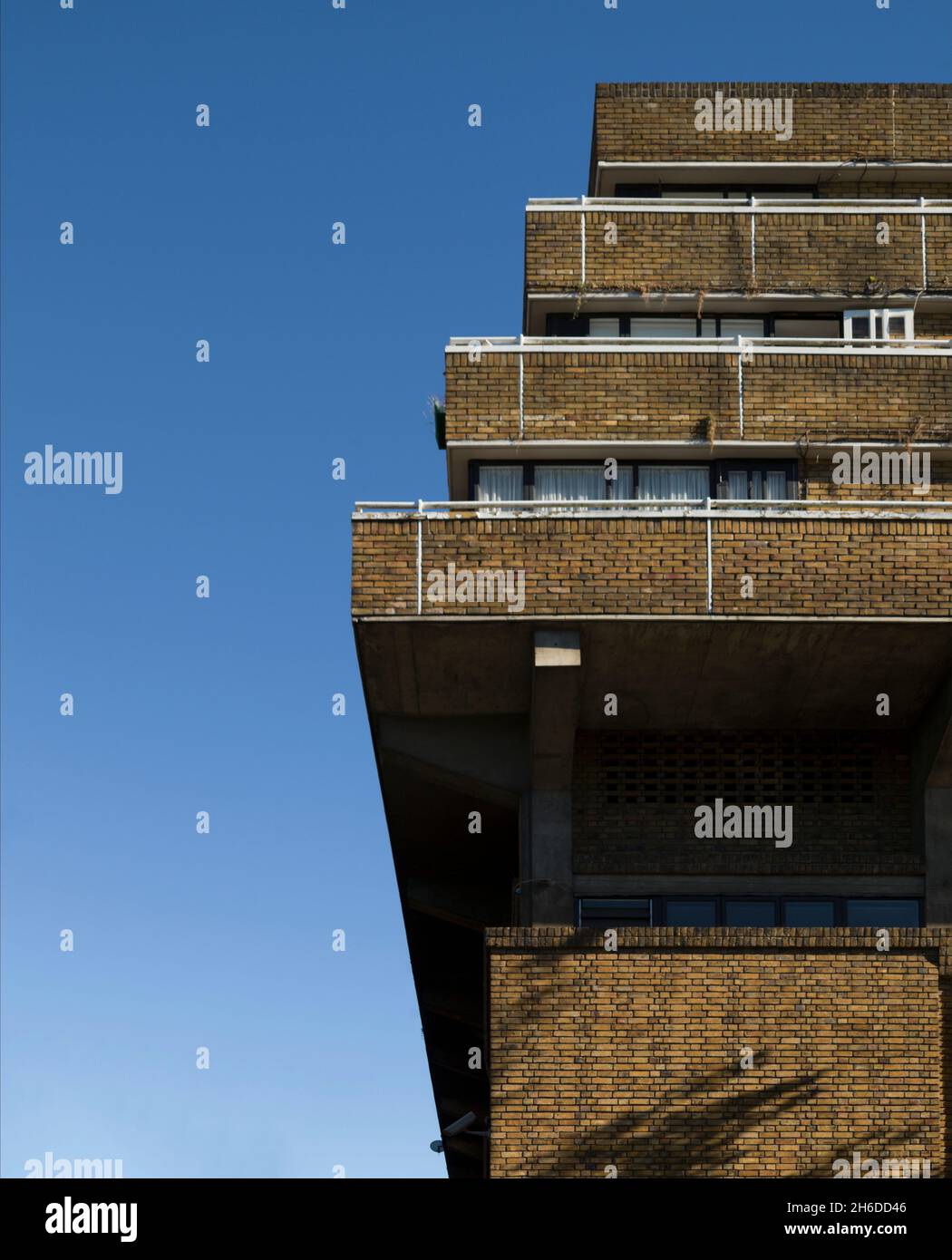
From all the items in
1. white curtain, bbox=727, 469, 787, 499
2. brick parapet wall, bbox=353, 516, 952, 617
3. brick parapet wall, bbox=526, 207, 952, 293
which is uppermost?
brick parapet wall, bbox=526, 207, 952, 293

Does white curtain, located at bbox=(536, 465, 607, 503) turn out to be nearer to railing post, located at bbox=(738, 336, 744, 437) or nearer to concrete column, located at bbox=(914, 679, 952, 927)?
railing post, located at bbox=(738, 336, 744, 437)

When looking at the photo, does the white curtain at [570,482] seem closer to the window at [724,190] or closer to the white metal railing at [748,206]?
the white metal railing at [748,206]

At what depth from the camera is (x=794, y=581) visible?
97.1 ft

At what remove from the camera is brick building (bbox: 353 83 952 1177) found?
2864cm

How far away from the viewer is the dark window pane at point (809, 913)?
31.6 m

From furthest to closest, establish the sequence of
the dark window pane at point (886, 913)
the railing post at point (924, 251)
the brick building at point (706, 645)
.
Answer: the railing post at point (924, 251) → the dark window pane at point (886, 913) → the brick building at point (706, 645)

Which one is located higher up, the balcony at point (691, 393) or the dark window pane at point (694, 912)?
the balcony at point (691, 393)

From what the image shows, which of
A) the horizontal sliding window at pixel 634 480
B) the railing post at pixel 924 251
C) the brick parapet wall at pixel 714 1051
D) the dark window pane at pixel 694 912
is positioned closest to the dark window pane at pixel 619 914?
the dark window pane at pixel 694 912

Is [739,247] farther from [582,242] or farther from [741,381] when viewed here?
[741,381]

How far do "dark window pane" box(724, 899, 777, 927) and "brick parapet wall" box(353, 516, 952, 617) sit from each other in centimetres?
471

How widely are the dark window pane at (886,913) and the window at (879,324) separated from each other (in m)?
8.81

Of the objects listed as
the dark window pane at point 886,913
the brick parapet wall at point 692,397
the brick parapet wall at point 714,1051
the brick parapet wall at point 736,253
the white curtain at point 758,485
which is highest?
the brick parapet wall at point 736,253

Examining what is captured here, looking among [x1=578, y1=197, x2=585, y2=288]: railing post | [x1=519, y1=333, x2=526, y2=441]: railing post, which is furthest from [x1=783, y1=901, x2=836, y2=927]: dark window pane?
[x1=578, y1=197, x2=585, y2=288]: railing post
